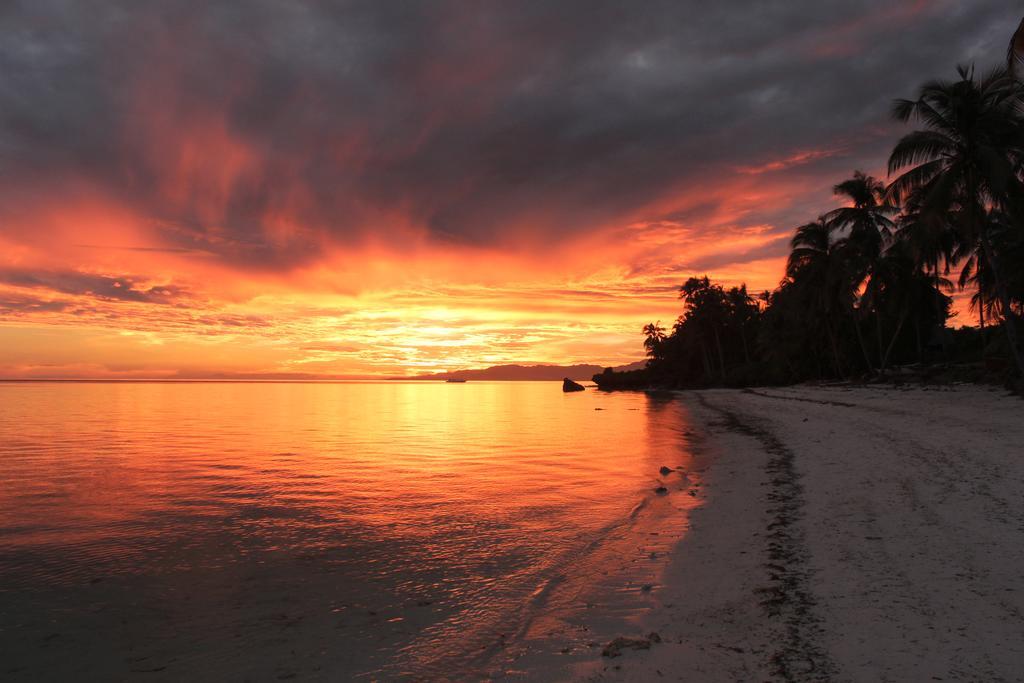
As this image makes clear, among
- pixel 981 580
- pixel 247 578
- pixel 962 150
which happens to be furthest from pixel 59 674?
pixel 962 150

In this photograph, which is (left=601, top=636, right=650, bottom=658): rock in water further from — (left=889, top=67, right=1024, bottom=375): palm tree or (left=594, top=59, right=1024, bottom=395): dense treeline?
(left=889, top=67, right=1024, bottom=375): palm tree

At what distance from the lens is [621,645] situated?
4836 millimetres

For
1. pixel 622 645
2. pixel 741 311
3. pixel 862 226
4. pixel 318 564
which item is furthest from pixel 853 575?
pixel 741 311

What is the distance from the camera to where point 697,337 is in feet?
281

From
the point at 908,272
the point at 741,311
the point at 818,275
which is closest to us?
the point at 908,272

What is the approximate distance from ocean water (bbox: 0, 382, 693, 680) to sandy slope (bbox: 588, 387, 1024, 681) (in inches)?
30.1

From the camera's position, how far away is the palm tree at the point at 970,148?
2436 centimetres

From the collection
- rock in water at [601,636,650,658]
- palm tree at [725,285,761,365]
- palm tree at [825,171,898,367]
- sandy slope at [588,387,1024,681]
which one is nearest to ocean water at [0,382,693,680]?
rock in water at [601,636,650,658]

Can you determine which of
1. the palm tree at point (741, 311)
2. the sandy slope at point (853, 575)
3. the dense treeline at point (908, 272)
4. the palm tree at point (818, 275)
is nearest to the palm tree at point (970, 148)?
the dense treeline at point (908, 272)

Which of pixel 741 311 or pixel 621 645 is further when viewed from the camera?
pixel 741 311

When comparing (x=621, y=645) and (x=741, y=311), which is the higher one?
(x=741, y=311)

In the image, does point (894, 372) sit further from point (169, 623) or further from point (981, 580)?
point (169, 623)

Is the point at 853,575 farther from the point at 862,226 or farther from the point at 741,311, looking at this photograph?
the point at 741,311

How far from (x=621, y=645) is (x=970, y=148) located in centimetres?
3027
